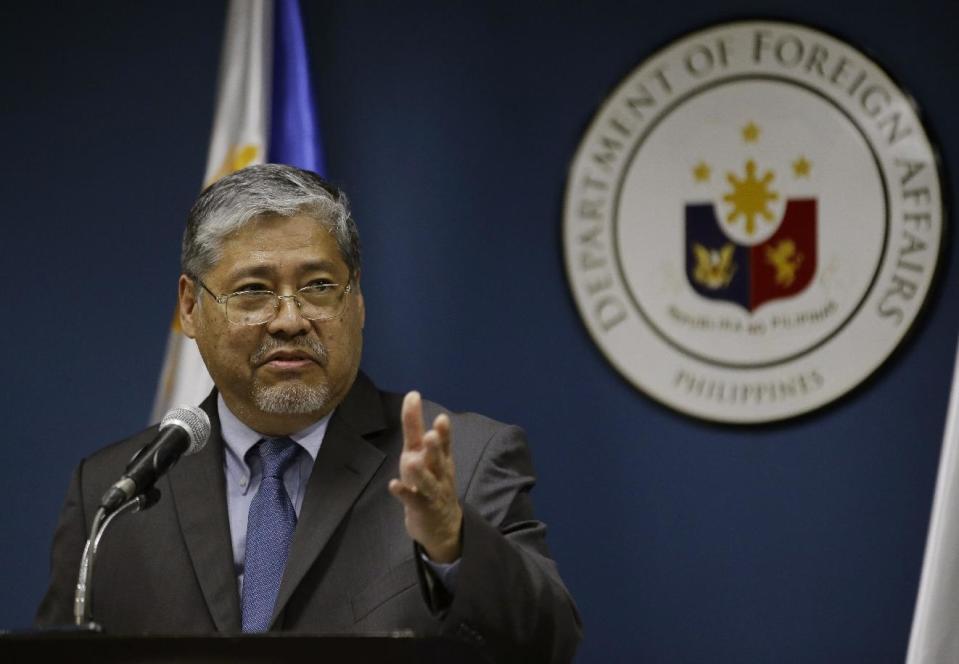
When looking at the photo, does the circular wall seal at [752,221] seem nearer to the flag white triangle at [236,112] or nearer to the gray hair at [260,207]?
the flag white triangle at [236,112]

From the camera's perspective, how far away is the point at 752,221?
143 inches

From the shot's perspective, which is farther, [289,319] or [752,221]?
[752,221]

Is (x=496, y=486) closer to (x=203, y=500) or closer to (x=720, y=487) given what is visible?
(x=203, y=500)

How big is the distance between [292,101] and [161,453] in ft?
6.61

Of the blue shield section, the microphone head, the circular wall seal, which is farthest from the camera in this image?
the blue shield section

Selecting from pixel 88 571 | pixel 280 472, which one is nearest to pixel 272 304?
pixel 280 472

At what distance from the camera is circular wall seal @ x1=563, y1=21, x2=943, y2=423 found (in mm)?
3500

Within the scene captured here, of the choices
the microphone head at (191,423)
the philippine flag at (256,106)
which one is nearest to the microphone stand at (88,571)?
the microphone head at (191,423)

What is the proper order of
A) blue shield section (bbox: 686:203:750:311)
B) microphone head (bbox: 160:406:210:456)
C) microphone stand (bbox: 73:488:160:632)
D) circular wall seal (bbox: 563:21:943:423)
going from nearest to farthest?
microphone stand (bbox: 73:488:160:632)
microphone head (bbox: 160:406:210:456)
circular wall seal (bbox: 563:21:943:423)
blue shield section (bbox: 686:203:750:311)

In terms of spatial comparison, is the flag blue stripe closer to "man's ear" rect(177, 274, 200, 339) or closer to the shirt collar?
"man's ear" rect(177, 274, 200, 339)

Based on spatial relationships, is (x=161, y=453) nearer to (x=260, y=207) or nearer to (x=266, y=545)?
(x=266, y=545)

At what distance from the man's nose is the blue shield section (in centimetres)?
148

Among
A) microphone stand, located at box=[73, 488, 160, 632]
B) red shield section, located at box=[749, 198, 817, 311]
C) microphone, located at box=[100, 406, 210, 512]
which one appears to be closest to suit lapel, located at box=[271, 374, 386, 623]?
microphone, located at box=[100, 406, 210, 512]

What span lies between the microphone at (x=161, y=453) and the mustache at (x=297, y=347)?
0.44 meters
